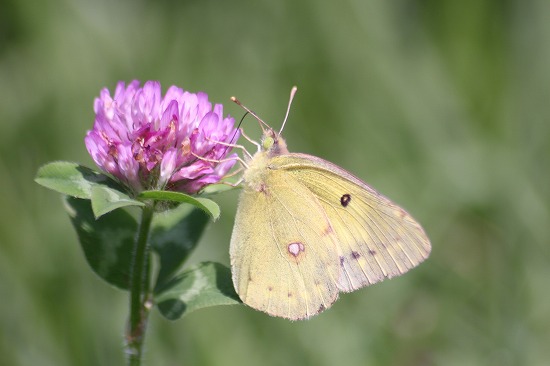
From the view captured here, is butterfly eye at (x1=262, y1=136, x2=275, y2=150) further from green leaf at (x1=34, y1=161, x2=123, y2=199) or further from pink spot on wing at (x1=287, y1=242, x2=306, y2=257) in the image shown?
green leaf at (x1=34, y1=161, x2=123, y2=199)

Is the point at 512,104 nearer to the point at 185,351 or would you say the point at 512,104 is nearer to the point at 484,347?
the point at 484,347

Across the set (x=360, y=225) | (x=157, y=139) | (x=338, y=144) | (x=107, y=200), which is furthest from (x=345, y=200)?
(x=338, y=144)

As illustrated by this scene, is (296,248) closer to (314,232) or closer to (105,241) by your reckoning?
(314,232)

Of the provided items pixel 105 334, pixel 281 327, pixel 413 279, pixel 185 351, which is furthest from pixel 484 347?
pixel 105 334

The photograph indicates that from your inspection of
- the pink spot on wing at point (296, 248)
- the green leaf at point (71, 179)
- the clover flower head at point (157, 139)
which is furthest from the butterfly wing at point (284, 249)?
the green leaf at point (71, 179)

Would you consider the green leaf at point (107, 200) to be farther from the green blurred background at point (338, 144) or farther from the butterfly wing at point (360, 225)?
the green blurred background at point (338, 144)

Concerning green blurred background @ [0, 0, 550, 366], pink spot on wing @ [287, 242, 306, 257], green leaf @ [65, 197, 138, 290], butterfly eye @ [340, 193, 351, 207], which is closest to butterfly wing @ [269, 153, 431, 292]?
butterfly eye @ [340, 193, 351, 207]
